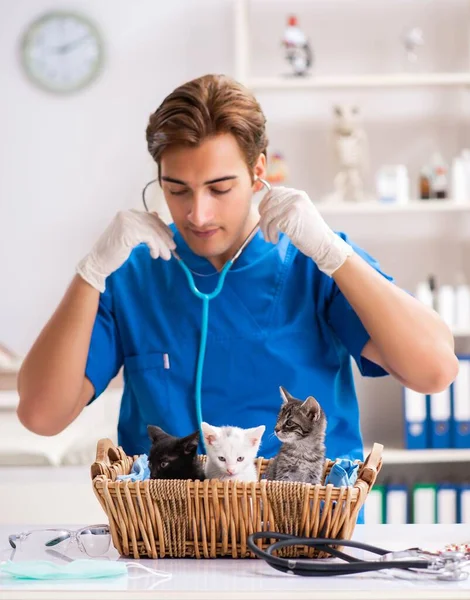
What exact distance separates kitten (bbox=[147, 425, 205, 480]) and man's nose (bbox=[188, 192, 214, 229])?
37 cm

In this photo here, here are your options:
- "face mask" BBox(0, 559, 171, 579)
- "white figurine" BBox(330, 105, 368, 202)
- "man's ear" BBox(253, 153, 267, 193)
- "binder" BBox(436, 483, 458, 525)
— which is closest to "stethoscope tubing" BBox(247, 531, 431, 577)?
"face mask" BBox(0, 559, 171, 579)

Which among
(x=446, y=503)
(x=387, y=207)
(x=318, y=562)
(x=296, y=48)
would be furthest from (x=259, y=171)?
(x=446, y=503)

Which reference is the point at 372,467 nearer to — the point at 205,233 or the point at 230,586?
the point at 230,586

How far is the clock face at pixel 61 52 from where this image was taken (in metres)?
3.28

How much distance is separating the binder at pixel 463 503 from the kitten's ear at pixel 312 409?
204cm

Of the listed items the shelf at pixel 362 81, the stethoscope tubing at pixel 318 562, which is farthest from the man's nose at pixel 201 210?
the shelf at pixel 362 81

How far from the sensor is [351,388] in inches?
57.0

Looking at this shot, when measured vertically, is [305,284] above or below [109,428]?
above

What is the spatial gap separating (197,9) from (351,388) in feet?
7.26

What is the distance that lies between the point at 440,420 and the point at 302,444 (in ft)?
6.46

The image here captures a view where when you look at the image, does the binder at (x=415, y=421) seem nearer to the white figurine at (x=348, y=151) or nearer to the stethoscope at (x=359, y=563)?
the white figurine at (x=348, y=151)

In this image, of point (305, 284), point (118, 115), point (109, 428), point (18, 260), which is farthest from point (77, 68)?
point (305, 284)

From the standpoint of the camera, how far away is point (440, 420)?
2893 millimetres

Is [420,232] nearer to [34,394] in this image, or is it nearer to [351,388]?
[351,388]
